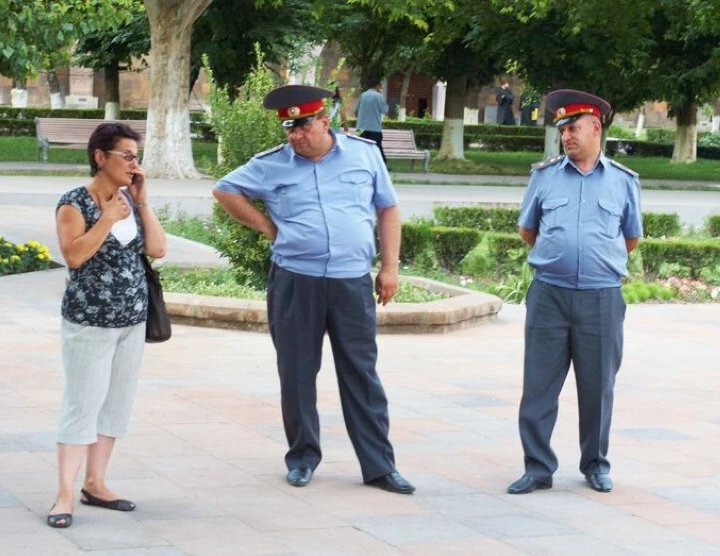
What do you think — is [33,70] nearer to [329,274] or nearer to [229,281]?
[229,281]

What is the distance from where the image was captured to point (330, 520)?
596 centimetres

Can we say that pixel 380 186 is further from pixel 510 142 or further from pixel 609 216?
pixel 510 142

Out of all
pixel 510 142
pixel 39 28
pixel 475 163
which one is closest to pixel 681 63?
pixel 475 163

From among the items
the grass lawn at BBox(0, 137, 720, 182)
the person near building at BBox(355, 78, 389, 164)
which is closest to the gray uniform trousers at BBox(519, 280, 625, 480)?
the person near building at BBox(355, 78, 389, 164)

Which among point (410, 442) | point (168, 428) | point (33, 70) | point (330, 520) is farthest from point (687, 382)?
point (33, 70)

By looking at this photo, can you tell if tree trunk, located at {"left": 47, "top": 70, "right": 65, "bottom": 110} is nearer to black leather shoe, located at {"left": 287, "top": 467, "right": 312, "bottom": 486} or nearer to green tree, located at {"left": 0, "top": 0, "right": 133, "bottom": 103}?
green tree, located at {"left": 0, "top": 0, "right": 133, "bottom": 103}

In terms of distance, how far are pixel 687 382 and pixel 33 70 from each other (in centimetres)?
626

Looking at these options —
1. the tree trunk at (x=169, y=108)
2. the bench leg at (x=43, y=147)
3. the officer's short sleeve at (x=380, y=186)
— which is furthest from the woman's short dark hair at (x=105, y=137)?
the bench leg at (x=43, y=147)

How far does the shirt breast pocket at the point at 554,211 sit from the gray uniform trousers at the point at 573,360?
0.26 metres

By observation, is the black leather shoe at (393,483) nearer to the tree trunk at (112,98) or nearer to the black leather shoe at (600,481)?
the black leather shoe at (600,481)

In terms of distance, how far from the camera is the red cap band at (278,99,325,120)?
632 cm

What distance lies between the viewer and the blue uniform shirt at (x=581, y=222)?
6.59 m

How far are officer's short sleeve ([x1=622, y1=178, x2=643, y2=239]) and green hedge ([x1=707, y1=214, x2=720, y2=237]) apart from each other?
1007cm

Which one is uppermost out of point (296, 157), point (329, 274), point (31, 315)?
point (296, 157)
